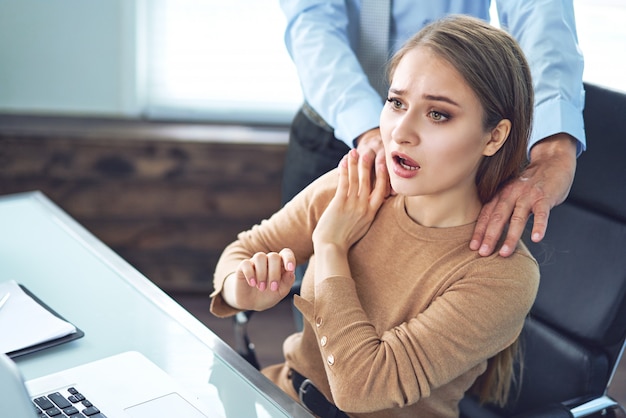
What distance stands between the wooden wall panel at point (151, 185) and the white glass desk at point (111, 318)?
1146 millimetres

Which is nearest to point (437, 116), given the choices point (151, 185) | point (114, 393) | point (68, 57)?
point (114, 393)

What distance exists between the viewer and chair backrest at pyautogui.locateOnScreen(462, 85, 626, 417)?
1241mm

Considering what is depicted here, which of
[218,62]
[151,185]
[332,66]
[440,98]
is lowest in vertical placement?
[151,185]

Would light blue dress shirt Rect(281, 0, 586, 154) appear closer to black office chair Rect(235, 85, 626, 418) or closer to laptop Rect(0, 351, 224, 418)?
black office chair Rect(235, 85, 626, 418)

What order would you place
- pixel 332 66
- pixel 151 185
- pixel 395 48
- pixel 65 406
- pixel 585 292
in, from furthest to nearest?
pixel 151 185, pixel 395 48, pixel 332 66, pixel 585 292, pixel 65 406

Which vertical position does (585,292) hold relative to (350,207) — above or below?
below

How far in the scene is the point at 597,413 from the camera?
4.05 feet

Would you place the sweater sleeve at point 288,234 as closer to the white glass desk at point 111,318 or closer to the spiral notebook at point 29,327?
the white glass desk at point 111,318

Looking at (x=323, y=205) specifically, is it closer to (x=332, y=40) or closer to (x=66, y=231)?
(x=332, y=40)

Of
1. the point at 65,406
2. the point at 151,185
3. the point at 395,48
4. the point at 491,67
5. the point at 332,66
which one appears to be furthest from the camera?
the point at 151,185

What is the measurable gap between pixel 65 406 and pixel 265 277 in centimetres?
31

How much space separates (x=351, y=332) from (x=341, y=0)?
→ 839 mm

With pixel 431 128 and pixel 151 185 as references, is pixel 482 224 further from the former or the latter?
pixel 151 185

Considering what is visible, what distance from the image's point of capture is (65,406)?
917mm
